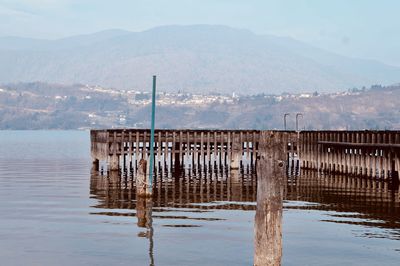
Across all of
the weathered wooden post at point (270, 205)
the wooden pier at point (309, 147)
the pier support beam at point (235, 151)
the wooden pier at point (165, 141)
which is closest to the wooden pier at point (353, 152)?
the wooden pier at point (309, 147)

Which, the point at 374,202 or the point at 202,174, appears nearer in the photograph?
the point at 374,202

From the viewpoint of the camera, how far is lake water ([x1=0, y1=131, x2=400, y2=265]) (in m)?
25.1

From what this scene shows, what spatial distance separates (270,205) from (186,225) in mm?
11395

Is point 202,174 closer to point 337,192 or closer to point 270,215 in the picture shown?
point 337,192

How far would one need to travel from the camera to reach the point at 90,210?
122 ft

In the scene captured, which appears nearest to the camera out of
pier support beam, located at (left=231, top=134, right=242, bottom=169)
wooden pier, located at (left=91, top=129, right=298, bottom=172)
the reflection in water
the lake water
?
the lake water

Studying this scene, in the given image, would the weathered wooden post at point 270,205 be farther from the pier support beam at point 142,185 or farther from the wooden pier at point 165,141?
the wooden pier at point 165,141

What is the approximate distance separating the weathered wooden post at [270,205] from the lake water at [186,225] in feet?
10.6

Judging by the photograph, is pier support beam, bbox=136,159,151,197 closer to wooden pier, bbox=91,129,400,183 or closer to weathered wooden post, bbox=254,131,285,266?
weathered wooden post, bbox=254,131,285,266

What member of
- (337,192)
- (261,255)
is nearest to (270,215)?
(261,255)

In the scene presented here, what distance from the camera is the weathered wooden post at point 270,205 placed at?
20.9m

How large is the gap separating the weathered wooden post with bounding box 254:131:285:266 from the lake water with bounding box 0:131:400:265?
3.25 m

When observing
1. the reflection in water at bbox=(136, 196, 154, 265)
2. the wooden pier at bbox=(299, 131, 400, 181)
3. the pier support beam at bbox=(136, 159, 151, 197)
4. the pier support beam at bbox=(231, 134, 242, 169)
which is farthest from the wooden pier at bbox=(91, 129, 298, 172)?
the reflection in water at bbox=(136, 196, 154, 265)

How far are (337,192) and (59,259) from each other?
26.6 meters
